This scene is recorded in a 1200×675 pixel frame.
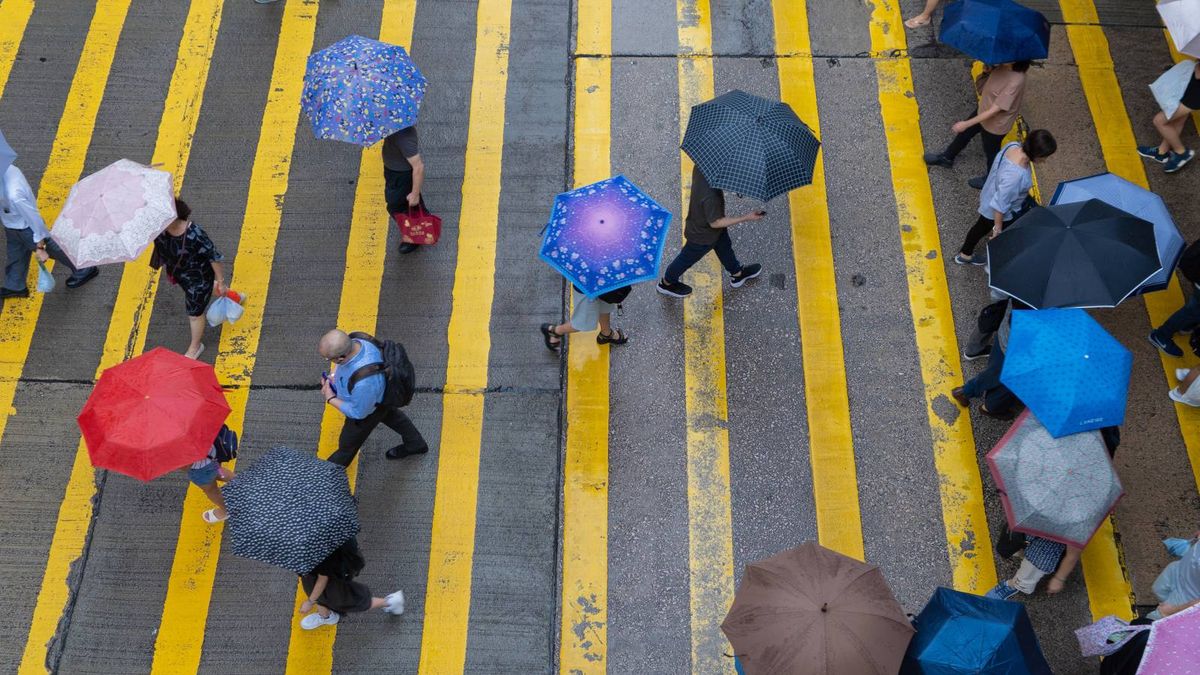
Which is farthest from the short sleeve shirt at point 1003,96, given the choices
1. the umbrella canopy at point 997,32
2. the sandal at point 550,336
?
the sandal at point 550,336

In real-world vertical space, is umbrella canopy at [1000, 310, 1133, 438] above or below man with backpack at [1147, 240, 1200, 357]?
above

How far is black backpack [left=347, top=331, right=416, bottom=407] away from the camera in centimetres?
634

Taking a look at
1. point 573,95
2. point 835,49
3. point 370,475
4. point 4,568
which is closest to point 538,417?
point 370,475

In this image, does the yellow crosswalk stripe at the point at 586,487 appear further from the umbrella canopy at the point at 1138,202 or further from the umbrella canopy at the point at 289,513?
the umbrella canopy at the point at 1138,202

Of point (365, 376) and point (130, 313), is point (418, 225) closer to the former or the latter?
point (365, 376)

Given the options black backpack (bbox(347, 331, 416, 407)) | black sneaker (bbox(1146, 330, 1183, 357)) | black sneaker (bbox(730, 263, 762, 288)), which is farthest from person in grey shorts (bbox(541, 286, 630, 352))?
black sneaker (bbox(1146, 330, 1183, 357))

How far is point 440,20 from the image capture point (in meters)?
10.1

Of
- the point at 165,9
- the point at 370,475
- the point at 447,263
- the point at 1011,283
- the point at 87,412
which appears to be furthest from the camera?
the point at 165,9

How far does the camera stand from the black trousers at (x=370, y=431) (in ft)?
22.5

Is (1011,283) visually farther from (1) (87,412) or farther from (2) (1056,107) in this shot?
(1) (87,412)

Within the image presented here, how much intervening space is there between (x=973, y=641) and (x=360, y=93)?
5.50 m

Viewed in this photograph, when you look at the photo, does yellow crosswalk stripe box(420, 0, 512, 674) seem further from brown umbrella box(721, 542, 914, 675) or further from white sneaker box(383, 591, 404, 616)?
brown umbrella box(721, 542, 914, 675)

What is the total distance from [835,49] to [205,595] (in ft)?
25.3

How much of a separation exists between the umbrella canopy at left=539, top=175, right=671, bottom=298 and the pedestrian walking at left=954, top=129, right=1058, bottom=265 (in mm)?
2732
